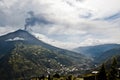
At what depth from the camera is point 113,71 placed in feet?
301

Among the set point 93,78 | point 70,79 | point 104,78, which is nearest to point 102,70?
point 104,78

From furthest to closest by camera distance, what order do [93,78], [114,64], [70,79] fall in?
[93,78] < [70,79] < [114,64]

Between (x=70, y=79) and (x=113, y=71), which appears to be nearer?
(x=113, y=71)

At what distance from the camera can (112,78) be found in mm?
92562

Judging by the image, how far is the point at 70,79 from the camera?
413 ft

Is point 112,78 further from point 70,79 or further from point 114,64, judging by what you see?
point 70,79

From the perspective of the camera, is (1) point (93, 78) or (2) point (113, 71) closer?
(2) point (113, 71)

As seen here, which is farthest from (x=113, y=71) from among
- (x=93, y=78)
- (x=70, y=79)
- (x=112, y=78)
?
(x=93, y=78)

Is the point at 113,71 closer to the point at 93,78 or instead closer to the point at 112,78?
the point at 112,78

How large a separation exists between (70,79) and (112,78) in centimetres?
3658

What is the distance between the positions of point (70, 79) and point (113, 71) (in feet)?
124

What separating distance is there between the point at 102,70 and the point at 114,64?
4.94 meters

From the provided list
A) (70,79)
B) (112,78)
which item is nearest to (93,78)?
(70,79)

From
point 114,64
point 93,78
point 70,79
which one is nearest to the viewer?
point 114,64
